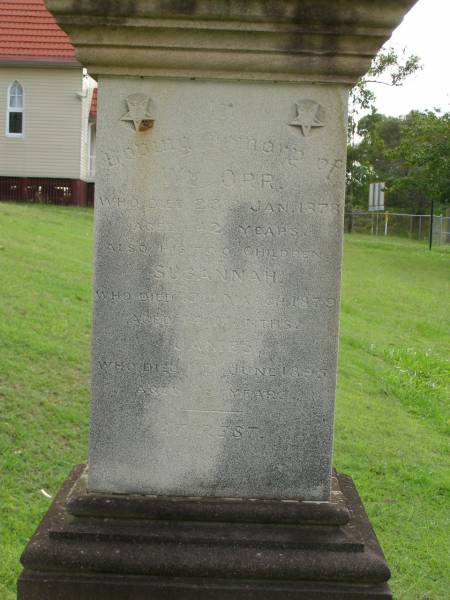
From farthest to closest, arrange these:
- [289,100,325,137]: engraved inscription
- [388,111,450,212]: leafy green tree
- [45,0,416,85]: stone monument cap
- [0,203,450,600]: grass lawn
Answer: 1. [388,111,450,212]: leafy green tree
2. [0,203,450,600]: grass lawn
3. [289,100,325,137]: engraved inscription
4. [45,0,416,85]: stone monument cap

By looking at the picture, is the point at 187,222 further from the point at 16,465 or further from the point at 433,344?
the point at 433,344

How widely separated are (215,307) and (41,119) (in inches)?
1016

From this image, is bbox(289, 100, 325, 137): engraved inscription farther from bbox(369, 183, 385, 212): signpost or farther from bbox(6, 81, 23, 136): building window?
bbox(369, 183, 385, 212): signpost

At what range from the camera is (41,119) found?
27906 mm

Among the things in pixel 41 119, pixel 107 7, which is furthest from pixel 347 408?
pixel 41 119

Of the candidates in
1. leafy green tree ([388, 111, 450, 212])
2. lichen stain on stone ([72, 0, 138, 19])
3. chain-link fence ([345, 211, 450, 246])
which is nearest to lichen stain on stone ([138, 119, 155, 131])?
lichen stain on stone ([72, 0, 138, 19])

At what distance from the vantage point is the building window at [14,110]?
2806 centimetres

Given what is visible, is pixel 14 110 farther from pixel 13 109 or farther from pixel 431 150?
pixel 431 150

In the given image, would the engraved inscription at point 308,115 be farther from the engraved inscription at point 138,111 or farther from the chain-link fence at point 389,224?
the chain-link fence at point 389,224

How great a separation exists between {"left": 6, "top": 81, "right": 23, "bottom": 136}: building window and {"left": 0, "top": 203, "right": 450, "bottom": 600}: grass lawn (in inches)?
551

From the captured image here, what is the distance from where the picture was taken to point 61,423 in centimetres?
683

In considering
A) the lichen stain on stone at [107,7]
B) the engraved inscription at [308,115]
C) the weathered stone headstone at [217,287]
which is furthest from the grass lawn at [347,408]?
the lichen stain on stone at [107,7]

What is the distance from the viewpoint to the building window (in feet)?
92.1

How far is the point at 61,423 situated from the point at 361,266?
53.4ft
